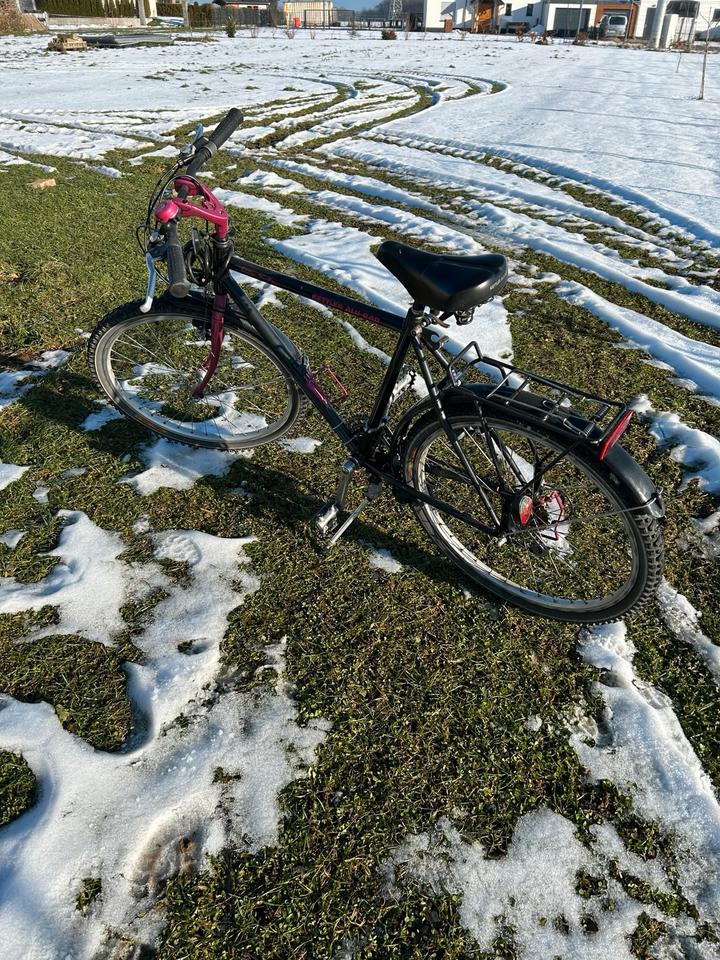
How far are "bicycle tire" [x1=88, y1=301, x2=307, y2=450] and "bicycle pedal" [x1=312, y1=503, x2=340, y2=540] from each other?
0.80 metres

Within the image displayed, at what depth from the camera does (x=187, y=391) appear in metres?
4.17

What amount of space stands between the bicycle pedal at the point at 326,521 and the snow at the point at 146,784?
0.52m

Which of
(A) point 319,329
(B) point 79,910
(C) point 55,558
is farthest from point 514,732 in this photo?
(A) point 319,329

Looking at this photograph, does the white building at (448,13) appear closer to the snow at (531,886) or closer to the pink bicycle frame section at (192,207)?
the pink bicycle frame section at (192,207)

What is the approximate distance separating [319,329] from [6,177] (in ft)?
23.6

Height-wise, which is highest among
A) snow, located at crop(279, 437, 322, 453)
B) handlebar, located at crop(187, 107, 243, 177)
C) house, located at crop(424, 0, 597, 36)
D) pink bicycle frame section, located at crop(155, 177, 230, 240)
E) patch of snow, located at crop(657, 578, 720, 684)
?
house, located at crop(424, 0, 597, 36)

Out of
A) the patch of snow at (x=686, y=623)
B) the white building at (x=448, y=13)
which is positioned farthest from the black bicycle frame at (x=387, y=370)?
the white building at (x=448, y=13)

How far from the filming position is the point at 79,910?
189cm

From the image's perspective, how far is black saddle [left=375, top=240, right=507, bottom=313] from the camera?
2355 millimetres

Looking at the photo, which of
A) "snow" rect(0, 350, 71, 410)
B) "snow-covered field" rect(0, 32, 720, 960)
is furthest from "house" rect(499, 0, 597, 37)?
"snow" rect(0, 350, 71, 410)

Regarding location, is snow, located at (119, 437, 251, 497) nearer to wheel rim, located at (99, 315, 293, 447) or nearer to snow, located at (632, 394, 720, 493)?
wheel rim, located at (99, 315, 293, 447)

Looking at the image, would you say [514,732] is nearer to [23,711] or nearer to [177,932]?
[177,932]

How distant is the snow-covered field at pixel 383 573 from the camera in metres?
1.97

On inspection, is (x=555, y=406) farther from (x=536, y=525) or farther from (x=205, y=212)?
(x=205, y=212)
